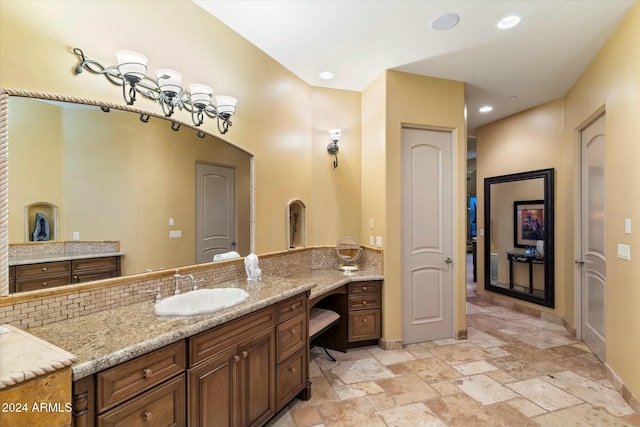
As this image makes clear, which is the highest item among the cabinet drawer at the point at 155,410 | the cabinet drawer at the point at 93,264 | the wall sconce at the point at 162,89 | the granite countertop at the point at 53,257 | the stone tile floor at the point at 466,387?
the wall sconce at the point at 162,89

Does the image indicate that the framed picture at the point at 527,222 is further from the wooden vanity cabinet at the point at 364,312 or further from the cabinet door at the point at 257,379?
the cabinet door at the point at 257,379

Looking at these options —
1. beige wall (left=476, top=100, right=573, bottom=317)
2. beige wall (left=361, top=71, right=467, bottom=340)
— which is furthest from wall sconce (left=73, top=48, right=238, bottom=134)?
beige wall (left=476, top=100, right=573, bottom=317)

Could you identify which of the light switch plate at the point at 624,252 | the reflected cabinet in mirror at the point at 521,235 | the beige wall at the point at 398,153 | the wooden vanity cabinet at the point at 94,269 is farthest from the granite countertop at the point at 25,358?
the reflected cabinet in mirror at the point at 521,235

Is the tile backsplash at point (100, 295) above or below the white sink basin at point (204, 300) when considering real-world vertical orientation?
above

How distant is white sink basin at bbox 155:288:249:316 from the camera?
189 cm

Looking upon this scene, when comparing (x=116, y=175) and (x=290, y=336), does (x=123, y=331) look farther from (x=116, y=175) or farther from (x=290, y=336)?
(x=290, y=336)

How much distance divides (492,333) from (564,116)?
289cm

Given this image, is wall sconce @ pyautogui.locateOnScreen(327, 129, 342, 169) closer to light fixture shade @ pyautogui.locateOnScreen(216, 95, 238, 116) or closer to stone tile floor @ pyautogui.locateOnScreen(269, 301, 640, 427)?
light fixture shade @ pyautogui.locateOnScreen(216, 95, 238, 116)

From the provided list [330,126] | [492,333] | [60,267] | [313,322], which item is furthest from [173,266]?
[492,333]

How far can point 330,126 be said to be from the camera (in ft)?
12.3

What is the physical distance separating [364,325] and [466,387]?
1.07 meters

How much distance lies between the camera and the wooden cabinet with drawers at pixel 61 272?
4.92ft

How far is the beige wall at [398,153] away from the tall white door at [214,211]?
1598mm

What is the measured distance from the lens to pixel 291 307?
2.22 metres
